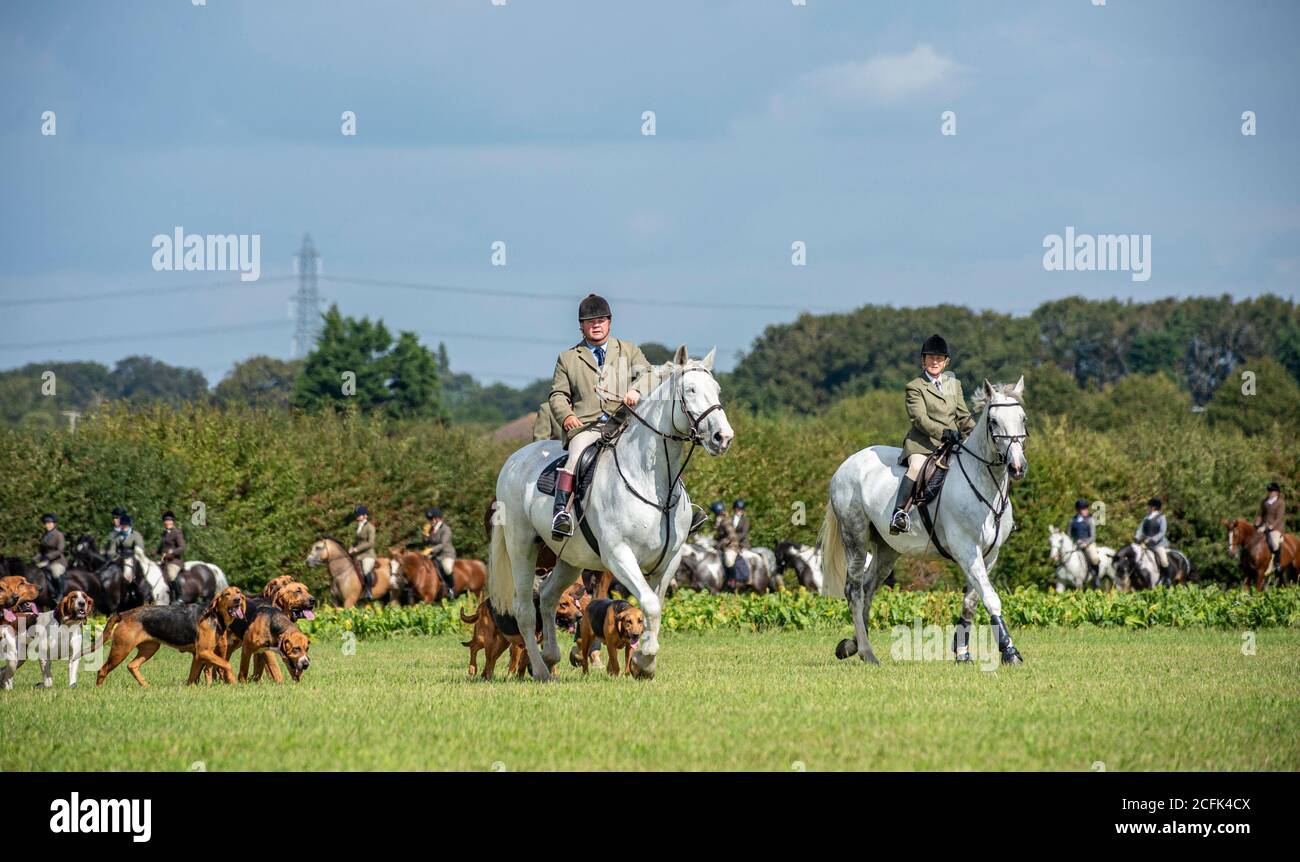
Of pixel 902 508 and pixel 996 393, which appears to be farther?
pixel 902 508

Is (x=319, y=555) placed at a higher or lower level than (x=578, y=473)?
lower

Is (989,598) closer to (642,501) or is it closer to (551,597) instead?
(642,501)

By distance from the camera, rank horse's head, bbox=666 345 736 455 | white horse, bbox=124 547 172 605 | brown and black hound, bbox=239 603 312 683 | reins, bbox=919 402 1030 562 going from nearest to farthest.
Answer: horse's head, bbox=666 345 736 455, brown and black hound, bbox=239 603 312 683, reins, bbox=919 402 1030 562, white horse, bbox=124 547 172 605

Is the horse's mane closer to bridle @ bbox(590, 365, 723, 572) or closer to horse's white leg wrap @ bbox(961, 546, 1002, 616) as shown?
horse's white leg wrap @ bbox(961, 546, 1002, 616)

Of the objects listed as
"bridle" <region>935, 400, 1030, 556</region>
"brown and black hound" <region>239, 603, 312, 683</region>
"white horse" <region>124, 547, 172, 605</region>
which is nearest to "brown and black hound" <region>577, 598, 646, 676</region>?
"brown and black hound" <region>239, 603, 312, 683</region>

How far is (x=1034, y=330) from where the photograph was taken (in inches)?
3883

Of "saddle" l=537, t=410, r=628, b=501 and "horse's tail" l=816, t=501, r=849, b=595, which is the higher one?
"saddle" l=537, t=410, r=628, b=501

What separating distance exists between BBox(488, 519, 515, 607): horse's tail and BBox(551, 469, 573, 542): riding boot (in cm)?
124

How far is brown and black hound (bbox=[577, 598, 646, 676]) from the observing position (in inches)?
500

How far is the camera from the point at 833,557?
53.2ft

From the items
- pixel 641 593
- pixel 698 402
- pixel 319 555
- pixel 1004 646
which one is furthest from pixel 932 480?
pixel 319 555

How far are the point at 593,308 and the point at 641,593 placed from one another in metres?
2.72

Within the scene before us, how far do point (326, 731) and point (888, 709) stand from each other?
3783mm

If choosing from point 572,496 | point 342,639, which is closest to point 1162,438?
point 342,639
